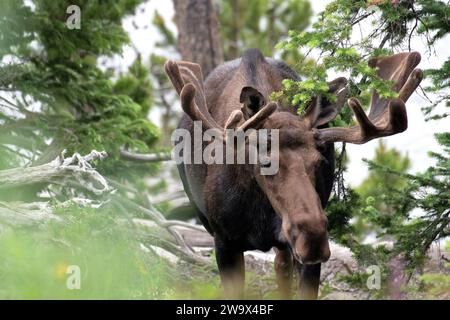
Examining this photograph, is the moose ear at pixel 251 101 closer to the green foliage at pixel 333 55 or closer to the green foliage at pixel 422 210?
the green foliage at pixel 333 55

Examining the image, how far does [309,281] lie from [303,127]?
1.29 m

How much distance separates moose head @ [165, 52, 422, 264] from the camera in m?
6.07

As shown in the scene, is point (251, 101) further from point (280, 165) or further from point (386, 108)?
point (386, 108)

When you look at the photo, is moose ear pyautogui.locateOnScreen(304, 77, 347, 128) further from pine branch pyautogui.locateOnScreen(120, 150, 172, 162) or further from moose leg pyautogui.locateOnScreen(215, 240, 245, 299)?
pine branch pyautogui.locateOnScreen(120, 150, 172, 162)

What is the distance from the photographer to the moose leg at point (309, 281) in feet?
23.6

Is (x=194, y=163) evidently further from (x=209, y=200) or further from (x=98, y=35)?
(x=98, y=35)

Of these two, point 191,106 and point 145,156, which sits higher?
point 145,156

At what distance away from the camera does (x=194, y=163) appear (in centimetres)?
811

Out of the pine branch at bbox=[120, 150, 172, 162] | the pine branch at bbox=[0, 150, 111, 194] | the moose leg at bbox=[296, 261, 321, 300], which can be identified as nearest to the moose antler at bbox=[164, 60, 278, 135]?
the moose leg at bbox=[296, 261, 321, 300]

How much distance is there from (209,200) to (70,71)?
463 cm

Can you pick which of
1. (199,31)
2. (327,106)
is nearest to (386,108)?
(327,106)

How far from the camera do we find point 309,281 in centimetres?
723
